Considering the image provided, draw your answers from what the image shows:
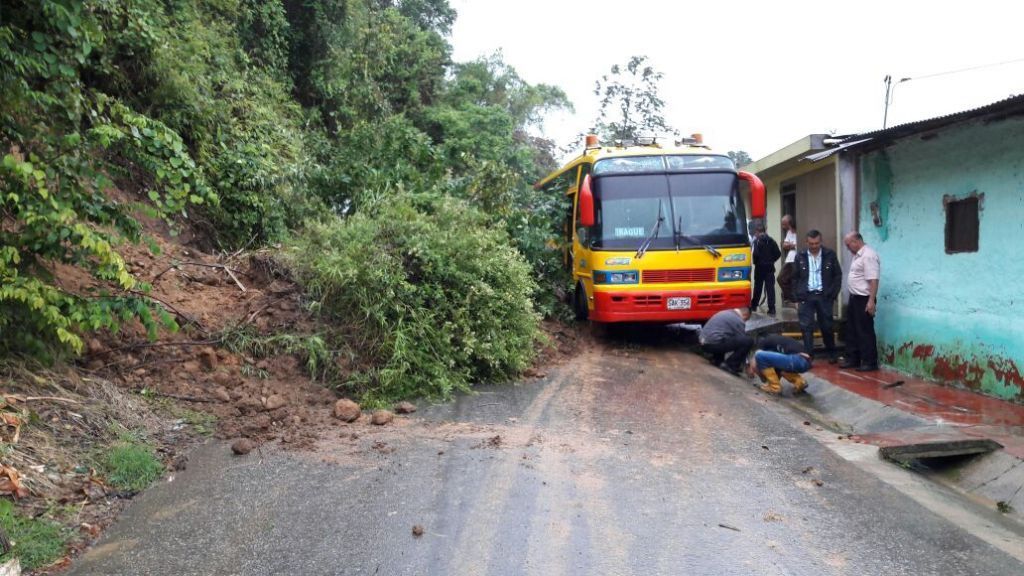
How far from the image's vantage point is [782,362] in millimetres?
8430

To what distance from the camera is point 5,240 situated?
483 centimetres

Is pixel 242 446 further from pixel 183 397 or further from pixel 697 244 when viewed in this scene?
pixel 697 244

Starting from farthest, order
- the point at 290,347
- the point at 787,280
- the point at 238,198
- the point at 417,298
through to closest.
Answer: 1. the point at 787,280
2. the point at 238,198
3. the point at 417,298
4. the point at 290,347

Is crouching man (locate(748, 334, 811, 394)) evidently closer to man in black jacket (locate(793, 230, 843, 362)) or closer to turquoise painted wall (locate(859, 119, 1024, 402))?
man in black jacket (locate(793, 230, 843, 362))

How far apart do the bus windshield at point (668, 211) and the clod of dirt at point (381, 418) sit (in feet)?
15.3

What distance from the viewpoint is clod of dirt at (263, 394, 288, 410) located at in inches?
248

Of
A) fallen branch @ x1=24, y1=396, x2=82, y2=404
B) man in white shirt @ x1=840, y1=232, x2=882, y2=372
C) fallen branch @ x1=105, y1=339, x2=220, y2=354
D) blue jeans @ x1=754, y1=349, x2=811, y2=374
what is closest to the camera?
fallen branch @ x1=24, y1=396, x2=82, y2=404

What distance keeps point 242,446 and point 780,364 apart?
5.91 meters

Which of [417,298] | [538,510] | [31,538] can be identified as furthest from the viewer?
[417,298]

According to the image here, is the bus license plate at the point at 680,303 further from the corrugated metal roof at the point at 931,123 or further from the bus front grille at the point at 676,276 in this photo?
the corrugated metal roof at the point at 931,123

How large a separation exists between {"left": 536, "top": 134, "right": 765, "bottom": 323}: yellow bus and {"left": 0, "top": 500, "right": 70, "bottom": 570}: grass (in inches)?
283

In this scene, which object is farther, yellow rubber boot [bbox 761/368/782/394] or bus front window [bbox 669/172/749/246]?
bus front window [bbox 669/172/749/246]

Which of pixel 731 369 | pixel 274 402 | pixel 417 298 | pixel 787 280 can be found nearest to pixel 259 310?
pixel 274 402

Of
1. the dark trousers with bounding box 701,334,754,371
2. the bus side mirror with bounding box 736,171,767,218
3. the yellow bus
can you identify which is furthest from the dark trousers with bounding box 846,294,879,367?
the bus side mirror with bounding box 736,171,767,218
